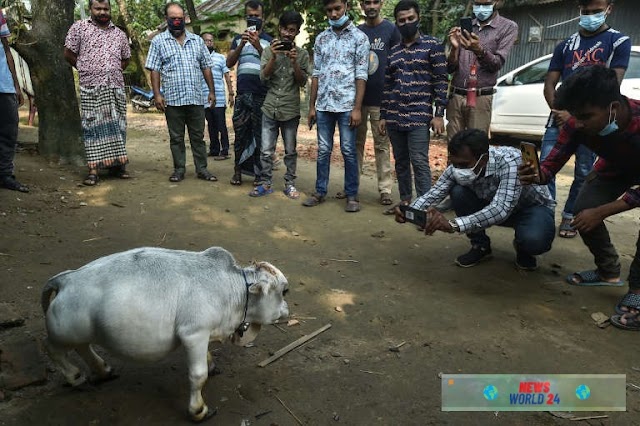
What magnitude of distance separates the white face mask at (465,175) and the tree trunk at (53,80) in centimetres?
491

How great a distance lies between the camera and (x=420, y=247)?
438 cm

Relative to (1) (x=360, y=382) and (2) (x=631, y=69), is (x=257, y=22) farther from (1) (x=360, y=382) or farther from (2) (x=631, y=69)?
(2) (x=631, y=69)

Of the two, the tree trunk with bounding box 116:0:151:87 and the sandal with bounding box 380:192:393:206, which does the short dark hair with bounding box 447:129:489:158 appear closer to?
the sandal with bounding box 380:192:393:206

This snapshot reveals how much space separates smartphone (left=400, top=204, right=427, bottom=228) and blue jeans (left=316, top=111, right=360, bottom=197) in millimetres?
1736

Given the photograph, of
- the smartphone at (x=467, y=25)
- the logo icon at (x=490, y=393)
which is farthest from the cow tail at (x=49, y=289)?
the smartphone at (x=467, y=25)

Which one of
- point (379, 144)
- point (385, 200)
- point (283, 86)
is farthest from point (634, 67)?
point (283, 86)

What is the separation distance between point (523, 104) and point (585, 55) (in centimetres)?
490

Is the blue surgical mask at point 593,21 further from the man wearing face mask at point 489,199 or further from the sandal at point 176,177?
the sandal at point 176,177

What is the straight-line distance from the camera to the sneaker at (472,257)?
3924 mm

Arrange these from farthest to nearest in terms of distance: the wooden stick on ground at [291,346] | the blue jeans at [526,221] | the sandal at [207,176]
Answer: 1. the sandal at [207,176]
2. the blue jeans at [526,221]
3. the wooden stick on ground at [291,346]

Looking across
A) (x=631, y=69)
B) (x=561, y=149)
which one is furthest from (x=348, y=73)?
(x=631, y=69)

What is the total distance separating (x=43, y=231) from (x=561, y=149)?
13.8 ft

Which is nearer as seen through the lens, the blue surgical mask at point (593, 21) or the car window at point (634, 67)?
the blue surgical mask at point (593, 21)

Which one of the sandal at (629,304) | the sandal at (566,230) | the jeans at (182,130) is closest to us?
the sandal at (629,304)
